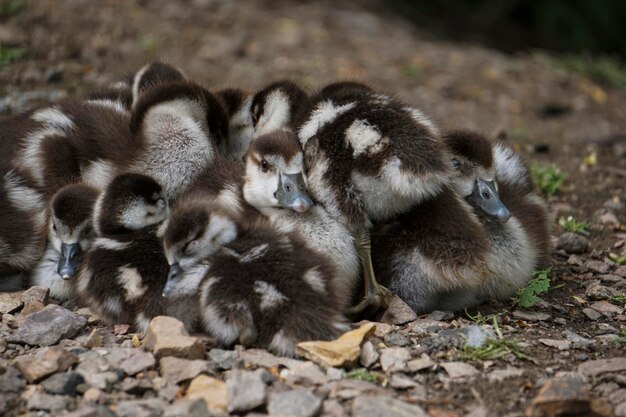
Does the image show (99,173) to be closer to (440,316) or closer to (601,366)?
(440,316)

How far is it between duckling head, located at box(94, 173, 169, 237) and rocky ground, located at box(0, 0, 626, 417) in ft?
1.38

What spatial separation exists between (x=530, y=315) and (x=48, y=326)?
7.16 feet

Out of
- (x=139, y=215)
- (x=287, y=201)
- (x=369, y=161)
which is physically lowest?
(x=139, y=215)

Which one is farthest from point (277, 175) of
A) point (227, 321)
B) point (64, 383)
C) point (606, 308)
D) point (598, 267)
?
point (598, 267)

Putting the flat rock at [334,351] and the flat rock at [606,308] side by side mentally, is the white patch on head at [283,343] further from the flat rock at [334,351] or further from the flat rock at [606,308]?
the flat rock at [606,308]

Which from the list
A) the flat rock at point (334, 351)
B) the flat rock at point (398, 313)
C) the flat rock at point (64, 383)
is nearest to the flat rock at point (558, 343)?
the flat rock at point (398, 313)

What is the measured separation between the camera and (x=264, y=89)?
4410mm

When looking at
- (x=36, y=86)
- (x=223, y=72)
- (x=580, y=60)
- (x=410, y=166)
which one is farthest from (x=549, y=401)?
(x=580, y=60)

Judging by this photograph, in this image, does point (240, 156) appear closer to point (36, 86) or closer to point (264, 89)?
point (264, 89)

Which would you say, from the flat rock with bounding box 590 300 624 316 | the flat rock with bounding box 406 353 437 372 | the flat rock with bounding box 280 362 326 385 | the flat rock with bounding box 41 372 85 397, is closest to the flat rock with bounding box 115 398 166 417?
the flat rock with bounding box 41 372 85 397

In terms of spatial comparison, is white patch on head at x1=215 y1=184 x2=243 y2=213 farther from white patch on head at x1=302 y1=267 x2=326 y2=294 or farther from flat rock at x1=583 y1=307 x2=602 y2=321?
flat rock at x1=583 y1=307 x2=602 y2=321

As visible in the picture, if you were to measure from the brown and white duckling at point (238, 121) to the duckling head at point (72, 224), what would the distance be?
2.84ft

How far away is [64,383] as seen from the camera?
3064 millimetres

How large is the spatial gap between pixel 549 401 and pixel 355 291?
1.19m
